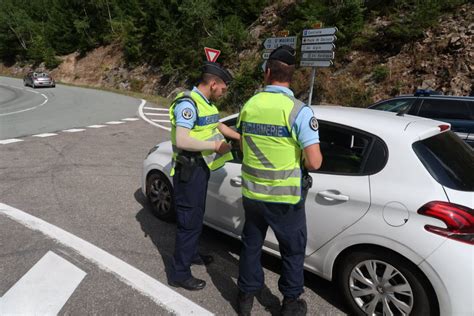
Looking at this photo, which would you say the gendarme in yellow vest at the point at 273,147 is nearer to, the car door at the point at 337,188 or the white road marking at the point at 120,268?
the car door at the point at 337,188

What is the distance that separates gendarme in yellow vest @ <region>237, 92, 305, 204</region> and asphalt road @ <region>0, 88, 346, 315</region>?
3.53 ft

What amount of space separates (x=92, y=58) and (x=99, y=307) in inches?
1692

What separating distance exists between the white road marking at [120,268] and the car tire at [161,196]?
0.92 m

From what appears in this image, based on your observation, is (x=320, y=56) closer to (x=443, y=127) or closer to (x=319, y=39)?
(x=319, y=39)

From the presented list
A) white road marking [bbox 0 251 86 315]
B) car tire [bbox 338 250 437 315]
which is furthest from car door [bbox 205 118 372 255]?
white road marking [bbox 0 251 86 315]

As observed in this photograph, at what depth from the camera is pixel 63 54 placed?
4447 cm

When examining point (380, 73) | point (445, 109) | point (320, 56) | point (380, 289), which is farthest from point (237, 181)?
point (380, 73)

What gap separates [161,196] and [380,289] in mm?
2707

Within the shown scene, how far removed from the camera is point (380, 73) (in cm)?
1423

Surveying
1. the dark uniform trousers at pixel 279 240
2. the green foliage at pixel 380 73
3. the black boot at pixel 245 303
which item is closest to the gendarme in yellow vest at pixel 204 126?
the dark uniform trousers at pixel 279 240

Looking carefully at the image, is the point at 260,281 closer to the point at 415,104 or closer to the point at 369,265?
the point at 369,265

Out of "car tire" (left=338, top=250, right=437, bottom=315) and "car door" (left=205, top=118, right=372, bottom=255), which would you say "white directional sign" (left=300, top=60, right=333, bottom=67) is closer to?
"car door" (left=205, top=118, right=372, bottom=255)

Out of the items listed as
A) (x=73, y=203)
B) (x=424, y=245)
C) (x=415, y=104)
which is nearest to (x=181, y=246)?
(x=424, y=245)

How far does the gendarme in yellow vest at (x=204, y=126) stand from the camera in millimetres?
2695
